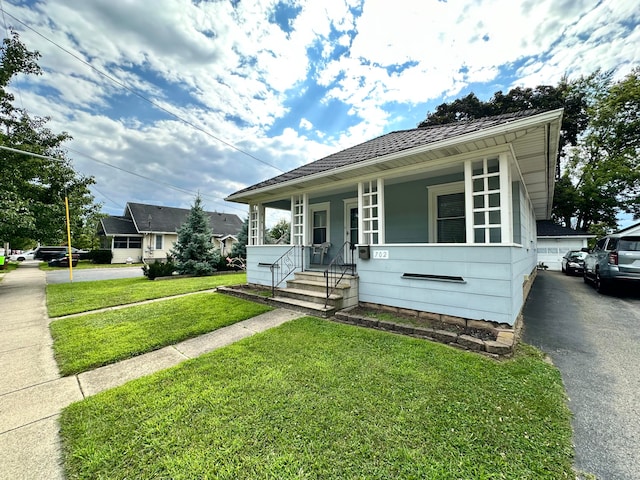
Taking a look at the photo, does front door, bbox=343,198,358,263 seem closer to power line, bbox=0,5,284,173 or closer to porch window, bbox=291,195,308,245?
porch window, bbox=291,195,308,245

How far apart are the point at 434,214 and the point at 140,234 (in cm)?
2639

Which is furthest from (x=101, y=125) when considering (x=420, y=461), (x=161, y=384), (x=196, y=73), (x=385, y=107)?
(x=420, y=461)

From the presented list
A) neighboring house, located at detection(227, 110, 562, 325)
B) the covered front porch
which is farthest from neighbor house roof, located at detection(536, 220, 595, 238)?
the covered front porch

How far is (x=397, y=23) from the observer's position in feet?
23.9

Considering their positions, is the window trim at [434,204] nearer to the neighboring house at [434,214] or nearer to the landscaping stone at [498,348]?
the neighboring house at [434,214]

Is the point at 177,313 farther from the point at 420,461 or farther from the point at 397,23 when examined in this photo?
the point at 397,23

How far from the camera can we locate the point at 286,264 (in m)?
7.58

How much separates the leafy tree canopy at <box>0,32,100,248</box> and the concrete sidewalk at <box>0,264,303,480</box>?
19.1 feet

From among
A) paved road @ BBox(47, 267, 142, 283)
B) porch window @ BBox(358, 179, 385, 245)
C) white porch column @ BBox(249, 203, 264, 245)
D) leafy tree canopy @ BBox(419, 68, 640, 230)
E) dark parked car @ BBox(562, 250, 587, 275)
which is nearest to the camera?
porch window @ BBox(358, 179, 385, 245)

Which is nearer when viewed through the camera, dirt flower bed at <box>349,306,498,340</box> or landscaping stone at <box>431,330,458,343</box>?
landscaping stone at <box>431,330,458,343</box>

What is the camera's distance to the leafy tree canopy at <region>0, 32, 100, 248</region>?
925cm

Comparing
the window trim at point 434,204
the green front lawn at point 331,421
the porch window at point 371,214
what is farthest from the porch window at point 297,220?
the green front lawn at point 331,421

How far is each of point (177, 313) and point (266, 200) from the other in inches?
167

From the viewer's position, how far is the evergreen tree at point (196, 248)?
13.9 meters
